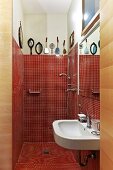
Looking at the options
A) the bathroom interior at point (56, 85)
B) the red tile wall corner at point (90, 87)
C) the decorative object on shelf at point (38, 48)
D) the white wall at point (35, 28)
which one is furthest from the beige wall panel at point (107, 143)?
the white wall at point (35, 28)

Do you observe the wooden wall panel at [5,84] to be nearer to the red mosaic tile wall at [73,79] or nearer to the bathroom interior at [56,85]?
the bathroom interior at [56,85]

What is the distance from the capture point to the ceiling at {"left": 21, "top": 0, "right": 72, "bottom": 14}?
3.94 metres

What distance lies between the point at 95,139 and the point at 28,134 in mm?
2848

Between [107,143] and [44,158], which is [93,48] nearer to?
[107,143]

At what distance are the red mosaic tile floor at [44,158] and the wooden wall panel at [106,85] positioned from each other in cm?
223

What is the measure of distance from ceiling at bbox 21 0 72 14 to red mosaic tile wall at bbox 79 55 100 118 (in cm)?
155

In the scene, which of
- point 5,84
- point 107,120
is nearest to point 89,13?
point 5,84

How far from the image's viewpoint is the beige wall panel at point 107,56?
93 cm

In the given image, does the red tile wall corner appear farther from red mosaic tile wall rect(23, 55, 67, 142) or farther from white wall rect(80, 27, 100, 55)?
red mosaic tile wall rect(23, 55, 67, 142)

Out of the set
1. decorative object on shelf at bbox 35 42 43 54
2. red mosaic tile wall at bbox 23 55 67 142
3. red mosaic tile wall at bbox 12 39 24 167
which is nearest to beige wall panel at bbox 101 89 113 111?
red mosaic tile wall at bbox 12 39 24 167

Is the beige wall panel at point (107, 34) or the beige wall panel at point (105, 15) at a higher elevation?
the beige wall panel at point (105, 15)

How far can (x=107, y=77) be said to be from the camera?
3.25 ft

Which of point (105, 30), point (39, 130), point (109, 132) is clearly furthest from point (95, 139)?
point (39, 130)

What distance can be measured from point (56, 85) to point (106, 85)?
3359 mm
